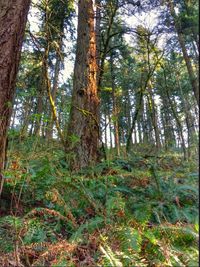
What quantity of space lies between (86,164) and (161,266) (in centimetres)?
288

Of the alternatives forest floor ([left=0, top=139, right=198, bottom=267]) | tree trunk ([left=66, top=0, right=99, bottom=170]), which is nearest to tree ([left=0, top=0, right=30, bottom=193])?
forest floor ([left=0, top=139, right=198, bottom=267])

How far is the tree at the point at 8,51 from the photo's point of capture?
9.87 feet

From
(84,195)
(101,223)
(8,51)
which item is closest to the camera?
(101,223)

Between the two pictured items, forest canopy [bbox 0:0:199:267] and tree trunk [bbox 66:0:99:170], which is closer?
forest canopy [bbox 0:0:199:267]

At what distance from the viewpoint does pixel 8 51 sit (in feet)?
10.5

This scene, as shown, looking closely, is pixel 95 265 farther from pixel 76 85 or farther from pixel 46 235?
pixel 76 85

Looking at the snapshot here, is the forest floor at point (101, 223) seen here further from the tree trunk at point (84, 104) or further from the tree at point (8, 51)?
the tree trunk at point (84, 104)

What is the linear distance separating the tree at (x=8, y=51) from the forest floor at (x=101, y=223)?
0.47 meters

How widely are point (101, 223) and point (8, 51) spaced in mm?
2287

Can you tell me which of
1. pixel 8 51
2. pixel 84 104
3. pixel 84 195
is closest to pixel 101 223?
pixel 84 195

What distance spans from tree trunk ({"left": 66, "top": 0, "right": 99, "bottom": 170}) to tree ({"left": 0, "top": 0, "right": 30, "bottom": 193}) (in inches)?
59.2

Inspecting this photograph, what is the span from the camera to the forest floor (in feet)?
6.15

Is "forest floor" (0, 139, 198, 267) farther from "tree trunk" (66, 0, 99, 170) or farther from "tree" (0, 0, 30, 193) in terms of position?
"tree trunk" (66, 0, 99, 170)

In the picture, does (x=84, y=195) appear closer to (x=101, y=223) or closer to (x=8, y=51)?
(x=101, y=223)
